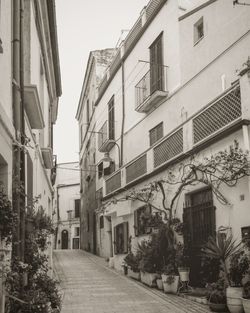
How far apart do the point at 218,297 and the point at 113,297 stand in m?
3.30

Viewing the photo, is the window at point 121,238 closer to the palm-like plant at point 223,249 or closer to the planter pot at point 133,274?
the planter pot at point 133,274

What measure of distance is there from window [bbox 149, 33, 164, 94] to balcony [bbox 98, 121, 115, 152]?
6.32m

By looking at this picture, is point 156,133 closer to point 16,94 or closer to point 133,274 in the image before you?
point 133,274

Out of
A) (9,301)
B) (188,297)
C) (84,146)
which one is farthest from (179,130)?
(84,146)

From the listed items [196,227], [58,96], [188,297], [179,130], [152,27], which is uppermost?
[152,27]

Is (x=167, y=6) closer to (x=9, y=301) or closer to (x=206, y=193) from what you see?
(x=206, y=193)

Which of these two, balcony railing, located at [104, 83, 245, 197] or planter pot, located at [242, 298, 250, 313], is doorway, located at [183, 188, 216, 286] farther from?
planter pot, located at [242, 298, 250, 313]

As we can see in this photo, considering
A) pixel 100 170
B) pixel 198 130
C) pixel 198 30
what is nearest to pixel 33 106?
pixel 198 130

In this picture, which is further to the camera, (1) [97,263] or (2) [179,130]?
(1) [97,263]

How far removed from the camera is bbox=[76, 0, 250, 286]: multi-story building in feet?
38.5

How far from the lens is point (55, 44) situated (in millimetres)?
16422

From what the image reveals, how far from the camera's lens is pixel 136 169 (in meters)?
19.1

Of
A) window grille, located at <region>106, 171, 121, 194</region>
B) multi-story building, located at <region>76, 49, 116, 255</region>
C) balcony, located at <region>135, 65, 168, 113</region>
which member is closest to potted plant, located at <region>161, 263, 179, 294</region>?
balcony, located at <region>135, 65, 168, 113</region>

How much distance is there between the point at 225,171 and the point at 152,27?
9962 mm
